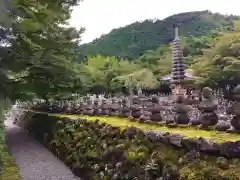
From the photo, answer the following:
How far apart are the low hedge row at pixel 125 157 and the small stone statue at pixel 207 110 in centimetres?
111

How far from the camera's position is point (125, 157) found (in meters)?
8.73

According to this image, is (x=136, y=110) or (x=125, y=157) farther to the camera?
(x=136, y=110)

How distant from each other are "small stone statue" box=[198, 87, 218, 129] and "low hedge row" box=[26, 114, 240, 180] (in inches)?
43.8

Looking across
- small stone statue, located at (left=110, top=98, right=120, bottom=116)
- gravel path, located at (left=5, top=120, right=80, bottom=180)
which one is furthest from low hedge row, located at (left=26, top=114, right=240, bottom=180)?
small stone statue, located at (left=110, top=98, right=120, bottom=116)

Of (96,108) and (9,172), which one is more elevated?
(96,108)

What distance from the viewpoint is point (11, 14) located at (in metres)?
9.80

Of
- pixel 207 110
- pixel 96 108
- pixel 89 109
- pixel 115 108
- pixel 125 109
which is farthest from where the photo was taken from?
pixel 89 109

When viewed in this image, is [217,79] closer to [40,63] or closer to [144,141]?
[40,63]

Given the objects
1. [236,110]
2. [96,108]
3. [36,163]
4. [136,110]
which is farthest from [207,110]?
[96,108]

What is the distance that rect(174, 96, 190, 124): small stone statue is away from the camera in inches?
339

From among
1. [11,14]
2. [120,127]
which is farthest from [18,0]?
[120,127]

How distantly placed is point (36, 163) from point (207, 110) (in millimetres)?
8669

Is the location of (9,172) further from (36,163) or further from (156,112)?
(156,112)

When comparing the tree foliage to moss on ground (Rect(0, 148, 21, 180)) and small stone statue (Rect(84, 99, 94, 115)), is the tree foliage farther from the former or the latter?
moss on ground (Rect(0, 148, 21, 180))
